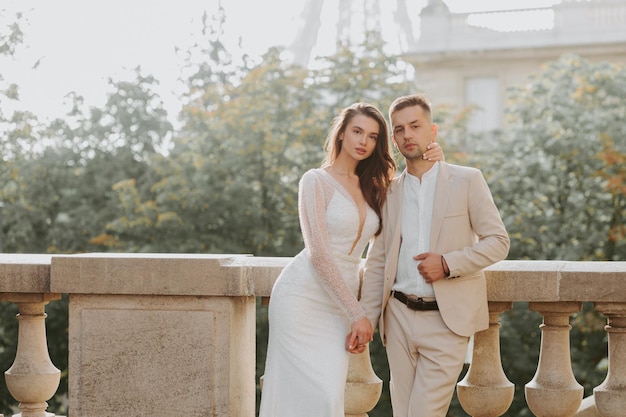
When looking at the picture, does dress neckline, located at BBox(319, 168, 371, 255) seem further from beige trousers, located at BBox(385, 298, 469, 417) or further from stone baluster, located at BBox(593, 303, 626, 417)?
stone baluster, located at BBox(593, 303, 626, 417)

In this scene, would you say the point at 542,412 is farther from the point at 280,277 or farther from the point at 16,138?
the point at 16,138

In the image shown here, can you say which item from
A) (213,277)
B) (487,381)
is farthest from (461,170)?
(213,277)

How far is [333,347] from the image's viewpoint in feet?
14.5

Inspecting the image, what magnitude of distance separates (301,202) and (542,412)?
1454 millimetres

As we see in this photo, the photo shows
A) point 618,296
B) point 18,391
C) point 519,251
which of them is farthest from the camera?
point 519,251

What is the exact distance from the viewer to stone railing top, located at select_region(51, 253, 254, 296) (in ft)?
15.1

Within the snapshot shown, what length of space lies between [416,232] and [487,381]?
83 cm

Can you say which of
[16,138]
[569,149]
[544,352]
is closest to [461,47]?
[569,149]

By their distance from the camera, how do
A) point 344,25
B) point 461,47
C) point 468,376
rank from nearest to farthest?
point 468,376 → point 461,47 → point 344,25

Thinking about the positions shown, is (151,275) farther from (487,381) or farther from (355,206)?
(487,381)

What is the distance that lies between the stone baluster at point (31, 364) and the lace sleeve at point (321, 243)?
1.48 m

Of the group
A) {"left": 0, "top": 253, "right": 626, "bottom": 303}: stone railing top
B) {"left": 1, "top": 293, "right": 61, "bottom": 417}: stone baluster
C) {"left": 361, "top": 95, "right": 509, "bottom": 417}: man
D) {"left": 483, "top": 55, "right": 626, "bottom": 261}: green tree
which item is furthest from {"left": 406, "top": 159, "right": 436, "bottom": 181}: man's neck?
{"left": 483, "top": 55, "right": 626, "bottom": 261}: green tree

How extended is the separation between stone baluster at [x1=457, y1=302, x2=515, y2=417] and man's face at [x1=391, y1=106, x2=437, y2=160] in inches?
32.2

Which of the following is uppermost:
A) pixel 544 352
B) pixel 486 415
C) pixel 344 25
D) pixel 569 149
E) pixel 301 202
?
pixel 344 25
